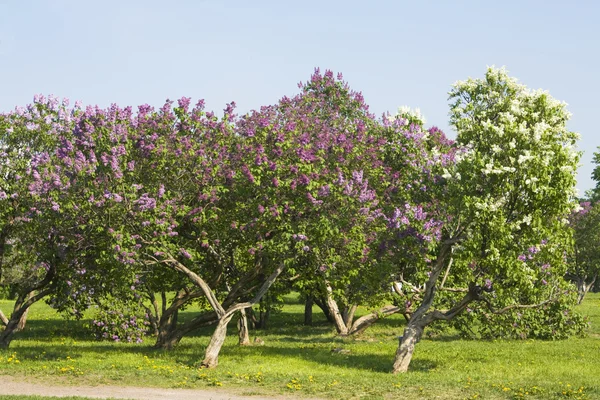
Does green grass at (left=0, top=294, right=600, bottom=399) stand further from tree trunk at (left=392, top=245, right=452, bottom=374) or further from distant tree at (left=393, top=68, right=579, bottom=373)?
distant tree at (left=393, top=68, right=579, bottom=373)

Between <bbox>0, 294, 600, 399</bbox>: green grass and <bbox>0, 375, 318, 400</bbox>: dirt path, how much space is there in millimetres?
724

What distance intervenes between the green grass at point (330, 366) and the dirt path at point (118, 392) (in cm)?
72

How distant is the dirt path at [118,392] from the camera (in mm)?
20062

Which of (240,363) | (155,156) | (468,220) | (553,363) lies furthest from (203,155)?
(553,363)

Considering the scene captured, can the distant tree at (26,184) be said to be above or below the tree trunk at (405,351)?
above

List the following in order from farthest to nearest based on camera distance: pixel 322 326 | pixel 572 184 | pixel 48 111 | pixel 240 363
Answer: pixel 322 326
pixel 48 111
pixel 240 363
pixel 572 184

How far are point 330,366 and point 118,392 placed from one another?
918 cm

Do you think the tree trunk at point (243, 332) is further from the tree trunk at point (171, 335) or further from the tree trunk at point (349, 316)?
the tree trunk at point (349, 316)

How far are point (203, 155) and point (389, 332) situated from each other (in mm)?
20955

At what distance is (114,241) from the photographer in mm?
24328

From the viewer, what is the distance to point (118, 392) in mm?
20656

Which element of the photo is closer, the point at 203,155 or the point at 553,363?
the point at 203,155

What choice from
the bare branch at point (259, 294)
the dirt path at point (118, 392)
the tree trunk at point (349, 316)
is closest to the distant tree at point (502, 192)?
the bare branch at point (259, 294)

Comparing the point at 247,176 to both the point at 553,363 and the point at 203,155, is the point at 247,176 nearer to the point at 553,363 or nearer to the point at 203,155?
the point at 203,155
